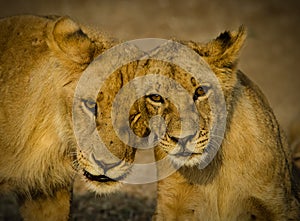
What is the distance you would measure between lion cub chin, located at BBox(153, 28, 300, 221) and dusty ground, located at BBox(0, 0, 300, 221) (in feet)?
14.9

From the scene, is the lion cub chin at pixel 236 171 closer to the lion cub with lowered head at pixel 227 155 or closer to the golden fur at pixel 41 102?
the lion cub with lowered head at pixel 227 155

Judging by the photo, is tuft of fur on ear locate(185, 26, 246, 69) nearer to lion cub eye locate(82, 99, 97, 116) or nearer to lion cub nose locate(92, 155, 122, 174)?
lion cub eye locate(82, 99, 97, 116)

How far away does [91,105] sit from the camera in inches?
136

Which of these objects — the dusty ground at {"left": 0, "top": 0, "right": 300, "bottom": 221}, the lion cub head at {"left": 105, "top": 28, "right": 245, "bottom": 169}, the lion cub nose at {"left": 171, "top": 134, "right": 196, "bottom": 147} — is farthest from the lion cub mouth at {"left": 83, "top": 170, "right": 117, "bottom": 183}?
the dusty ground at {"left": 0, "top": 0, "right": 300, "bottom": 221}

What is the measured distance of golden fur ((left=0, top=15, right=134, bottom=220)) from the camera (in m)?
3.58

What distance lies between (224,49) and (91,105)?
85cm

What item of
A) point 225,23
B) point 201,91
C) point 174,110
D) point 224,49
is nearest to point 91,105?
point 174,110

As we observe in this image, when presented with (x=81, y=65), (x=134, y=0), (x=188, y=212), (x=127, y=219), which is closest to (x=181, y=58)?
(x=81, y=65)

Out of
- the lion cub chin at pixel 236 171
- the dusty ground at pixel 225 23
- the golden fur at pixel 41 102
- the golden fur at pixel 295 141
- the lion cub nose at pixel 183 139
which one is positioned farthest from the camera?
the dusty ground at pixel 225 23

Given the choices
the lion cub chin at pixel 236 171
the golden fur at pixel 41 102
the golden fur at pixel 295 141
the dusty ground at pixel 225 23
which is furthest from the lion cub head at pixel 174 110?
the dusty ground at pixel 225 23

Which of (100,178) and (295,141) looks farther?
(295,141)

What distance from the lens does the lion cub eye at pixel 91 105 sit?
3.44 metres

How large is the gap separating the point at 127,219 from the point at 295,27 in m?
9.22

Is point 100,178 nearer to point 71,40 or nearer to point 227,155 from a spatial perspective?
point 71,40
